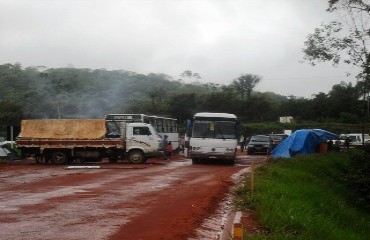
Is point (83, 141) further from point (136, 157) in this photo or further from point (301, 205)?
point (301, 205)

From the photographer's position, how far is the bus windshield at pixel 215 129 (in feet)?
Result: 79.7

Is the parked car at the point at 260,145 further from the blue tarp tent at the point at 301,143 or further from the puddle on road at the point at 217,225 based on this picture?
the puddle on road at the point at 217,225

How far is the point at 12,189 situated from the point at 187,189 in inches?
202

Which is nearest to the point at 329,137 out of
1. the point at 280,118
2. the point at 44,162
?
the point at 44,162

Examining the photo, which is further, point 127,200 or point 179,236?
point 127,200

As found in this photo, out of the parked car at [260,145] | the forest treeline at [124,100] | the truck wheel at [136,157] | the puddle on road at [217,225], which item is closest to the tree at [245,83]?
the forest treeline at [124,100]

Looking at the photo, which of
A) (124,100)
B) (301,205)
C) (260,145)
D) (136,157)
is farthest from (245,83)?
(301,205)

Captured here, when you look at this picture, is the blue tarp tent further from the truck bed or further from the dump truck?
the truck bed

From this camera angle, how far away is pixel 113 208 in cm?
1066

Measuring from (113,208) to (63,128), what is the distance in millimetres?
15694

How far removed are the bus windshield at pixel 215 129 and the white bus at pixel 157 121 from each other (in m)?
4.72

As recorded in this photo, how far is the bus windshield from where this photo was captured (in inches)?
957

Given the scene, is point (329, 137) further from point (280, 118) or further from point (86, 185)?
point (280, 118)

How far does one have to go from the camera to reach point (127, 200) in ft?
39.0
